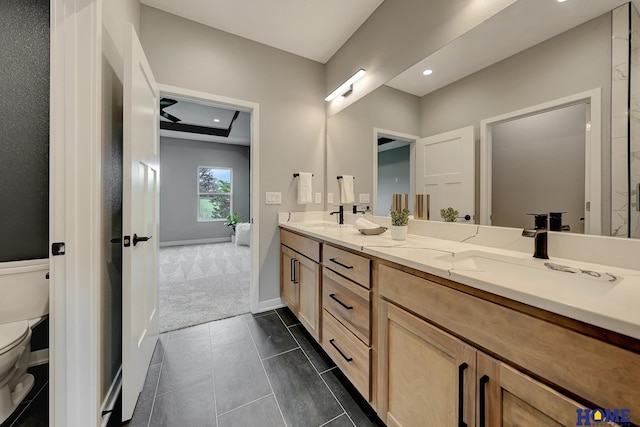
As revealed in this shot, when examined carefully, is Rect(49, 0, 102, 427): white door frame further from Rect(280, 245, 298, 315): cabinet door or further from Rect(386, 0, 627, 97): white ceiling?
Rect(386, 0, 627, 97): white ceiling

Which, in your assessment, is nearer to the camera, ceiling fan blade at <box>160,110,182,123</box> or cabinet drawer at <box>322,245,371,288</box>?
cabinet drawer at <box>322,245,371,288</box>

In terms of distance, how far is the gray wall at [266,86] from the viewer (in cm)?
195

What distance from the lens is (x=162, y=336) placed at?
6.15ft

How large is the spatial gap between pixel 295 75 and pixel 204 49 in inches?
33.9

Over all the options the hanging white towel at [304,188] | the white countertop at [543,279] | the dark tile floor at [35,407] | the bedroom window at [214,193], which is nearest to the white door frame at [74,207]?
the dark tile floor at [35,407]

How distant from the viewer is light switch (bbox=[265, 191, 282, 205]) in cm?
234

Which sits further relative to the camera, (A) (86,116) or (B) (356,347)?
(B) (356,347)

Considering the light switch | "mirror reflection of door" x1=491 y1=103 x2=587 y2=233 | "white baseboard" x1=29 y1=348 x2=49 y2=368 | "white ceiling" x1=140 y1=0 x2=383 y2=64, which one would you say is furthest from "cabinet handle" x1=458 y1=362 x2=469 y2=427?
"white ceiling" x1=140 y1=0 x2=383 y2=64

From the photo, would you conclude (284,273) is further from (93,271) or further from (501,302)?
(501,302)

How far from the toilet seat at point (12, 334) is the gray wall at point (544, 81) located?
7.53ft

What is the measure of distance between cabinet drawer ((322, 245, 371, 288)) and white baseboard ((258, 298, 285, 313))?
1.13m

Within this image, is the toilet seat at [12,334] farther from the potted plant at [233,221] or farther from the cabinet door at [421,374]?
the potted plant at [233,221]

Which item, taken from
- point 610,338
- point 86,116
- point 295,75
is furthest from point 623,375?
point 295,75

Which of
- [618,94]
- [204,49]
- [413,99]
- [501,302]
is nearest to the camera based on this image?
[501,302]
